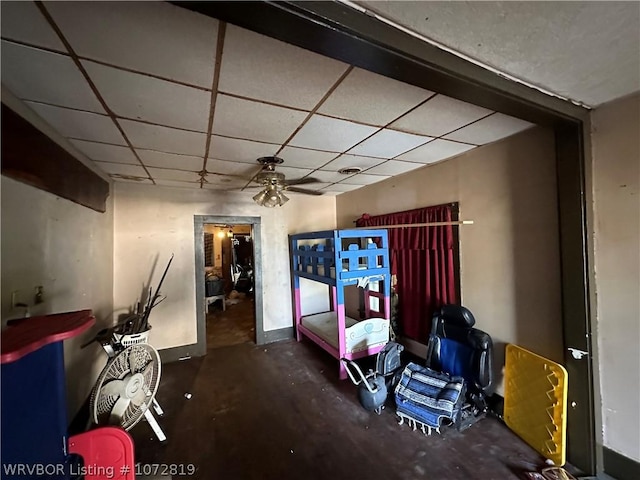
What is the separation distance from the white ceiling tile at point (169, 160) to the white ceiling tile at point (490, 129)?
2.32 metres

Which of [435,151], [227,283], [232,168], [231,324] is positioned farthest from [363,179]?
[227,283]

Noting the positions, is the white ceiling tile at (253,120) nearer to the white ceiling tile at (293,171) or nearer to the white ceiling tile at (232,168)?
the white ceiling tile at (232,168)

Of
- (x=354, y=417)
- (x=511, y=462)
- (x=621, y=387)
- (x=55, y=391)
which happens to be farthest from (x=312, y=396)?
(x=621, y=387)

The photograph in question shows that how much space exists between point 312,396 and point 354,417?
50cm

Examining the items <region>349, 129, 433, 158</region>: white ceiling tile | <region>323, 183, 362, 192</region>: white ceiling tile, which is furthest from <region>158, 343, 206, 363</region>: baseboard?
<region>349, 129, 433, 158</region>: white ceiling tile

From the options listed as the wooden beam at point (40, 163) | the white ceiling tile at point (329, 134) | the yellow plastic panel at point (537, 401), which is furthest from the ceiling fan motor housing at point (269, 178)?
the yellow plastic panel at point (537, 401)

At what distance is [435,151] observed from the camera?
2455 millimetres

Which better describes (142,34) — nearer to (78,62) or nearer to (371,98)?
(78,62)

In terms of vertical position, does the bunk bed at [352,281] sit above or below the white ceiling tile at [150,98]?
below

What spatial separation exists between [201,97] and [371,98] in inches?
38.1

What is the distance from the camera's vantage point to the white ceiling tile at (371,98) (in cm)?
135

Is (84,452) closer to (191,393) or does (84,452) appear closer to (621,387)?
(191,393)

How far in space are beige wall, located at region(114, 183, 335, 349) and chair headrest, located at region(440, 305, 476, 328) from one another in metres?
2.52

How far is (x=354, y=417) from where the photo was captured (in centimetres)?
227
